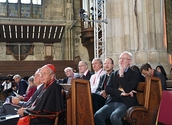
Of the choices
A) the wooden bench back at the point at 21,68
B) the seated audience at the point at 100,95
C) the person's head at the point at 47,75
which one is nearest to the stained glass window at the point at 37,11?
the wooden bench back at the point at 21,68

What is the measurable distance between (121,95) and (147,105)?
14.9 inches

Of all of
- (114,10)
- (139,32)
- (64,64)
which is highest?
(114,10)

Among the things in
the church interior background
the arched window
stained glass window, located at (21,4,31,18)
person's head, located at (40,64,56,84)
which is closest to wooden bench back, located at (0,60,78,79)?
the church interior background

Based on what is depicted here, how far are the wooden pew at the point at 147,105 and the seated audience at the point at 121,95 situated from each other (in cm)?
16

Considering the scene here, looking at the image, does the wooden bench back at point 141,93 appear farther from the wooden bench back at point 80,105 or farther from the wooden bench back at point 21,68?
the wooden bench back at point 21,68

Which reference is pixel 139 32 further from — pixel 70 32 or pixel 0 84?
pixel 70 32

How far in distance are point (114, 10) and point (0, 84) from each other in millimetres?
5812

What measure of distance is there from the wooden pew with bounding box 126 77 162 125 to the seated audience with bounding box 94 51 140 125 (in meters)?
0.16

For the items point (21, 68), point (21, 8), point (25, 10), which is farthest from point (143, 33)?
point (21, 8)

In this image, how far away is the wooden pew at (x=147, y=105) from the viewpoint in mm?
3256

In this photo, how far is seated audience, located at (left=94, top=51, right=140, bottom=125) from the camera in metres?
3.54

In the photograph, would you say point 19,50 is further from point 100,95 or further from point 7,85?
point 100,95

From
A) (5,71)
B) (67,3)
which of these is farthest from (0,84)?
(67,3)

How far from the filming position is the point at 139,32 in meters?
7.43
